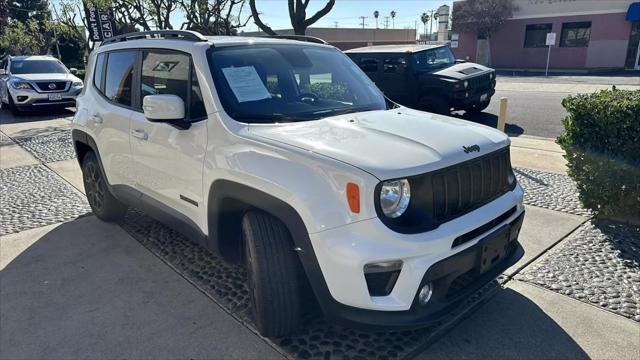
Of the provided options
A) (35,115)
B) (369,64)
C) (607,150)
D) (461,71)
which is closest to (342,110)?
(607,150)

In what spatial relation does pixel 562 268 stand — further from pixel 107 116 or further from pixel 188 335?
pixel 107 116

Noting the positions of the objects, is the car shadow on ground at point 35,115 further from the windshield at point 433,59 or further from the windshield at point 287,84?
the windshield at point 287,84

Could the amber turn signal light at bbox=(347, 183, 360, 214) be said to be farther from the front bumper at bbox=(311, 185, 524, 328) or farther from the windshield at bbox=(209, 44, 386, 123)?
the windshield at bbox=(209, 44, 386, 123)

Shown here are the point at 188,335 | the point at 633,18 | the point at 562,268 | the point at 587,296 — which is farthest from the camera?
the point at 633,18

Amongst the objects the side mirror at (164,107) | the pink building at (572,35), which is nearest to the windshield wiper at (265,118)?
the side mirror at (164,107)

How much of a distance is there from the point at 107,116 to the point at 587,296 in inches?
164

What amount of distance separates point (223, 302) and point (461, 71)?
842 cm

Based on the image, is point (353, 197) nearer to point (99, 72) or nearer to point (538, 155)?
point (99, 72)

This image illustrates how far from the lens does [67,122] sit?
11953mm

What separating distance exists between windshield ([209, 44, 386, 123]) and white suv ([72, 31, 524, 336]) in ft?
0.04

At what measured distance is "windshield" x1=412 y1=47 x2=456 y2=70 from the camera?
1002cm

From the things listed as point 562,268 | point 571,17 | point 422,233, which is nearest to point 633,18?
point 571,17

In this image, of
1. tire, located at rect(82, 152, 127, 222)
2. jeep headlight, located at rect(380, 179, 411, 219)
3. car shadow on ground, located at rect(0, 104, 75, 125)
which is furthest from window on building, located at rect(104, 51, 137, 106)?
car shadow on ground, located at rect(0, 104, 75, 125)

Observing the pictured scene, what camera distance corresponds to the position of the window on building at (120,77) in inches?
150
